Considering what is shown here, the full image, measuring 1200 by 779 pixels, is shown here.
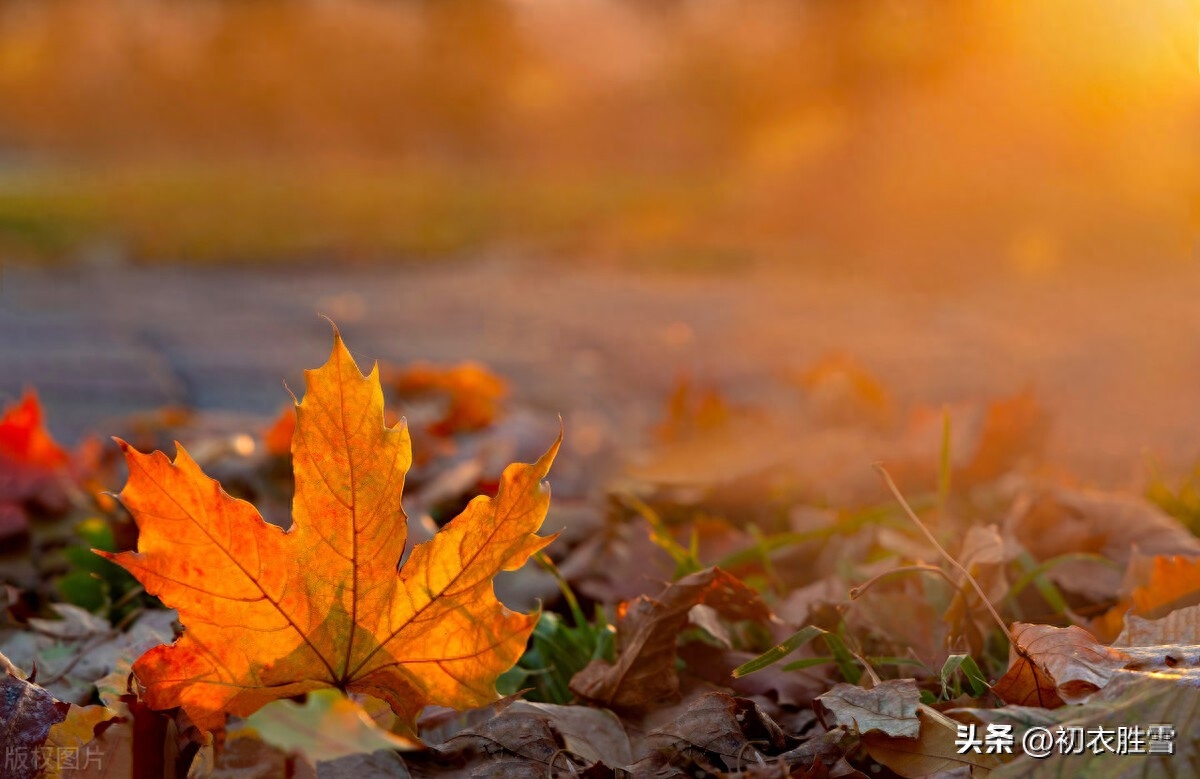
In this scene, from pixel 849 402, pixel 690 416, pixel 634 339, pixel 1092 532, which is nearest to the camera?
pixel 1092 532

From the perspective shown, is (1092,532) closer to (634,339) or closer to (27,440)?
(27,440)

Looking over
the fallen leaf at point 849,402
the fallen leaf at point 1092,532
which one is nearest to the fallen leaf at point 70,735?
the fallen leaf at point 1092,532

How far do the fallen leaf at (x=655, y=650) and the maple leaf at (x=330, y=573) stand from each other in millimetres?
221

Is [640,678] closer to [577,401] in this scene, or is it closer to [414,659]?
[414,659]

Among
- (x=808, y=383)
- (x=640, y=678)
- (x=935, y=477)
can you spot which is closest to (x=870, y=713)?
(x=640, y=678)

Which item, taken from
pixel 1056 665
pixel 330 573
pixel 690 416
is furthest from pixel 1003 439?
pixel 330 573

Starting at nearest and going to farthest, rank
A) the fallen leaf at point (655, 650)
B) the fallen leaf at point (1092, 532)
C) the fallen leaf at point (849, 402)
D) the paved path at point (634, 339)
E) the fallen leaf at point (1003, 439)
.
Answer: the fallen leaf at point (655, 650) → the fallen leaf at point (1092, 532) → the fallen leaf at point (1003, 439) → the fallen leaf at point (849, 402) → the paved path at point (634, 339)

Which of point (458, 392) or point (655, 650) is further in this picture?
point (458, 392)

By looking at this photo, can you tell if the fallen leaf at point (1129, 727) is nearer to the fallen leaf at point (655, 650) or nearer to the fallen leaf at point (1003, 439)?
the fallen leaf at point (655, 650)

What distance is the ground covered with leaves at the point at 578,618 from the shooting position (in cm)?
70

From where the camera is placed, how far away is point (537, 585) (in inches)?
50.4

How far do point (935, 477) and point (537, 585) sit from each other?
0.64m

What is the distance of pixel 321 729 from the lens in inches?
22.1

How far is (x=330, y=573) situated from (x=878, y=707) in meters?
0.41
